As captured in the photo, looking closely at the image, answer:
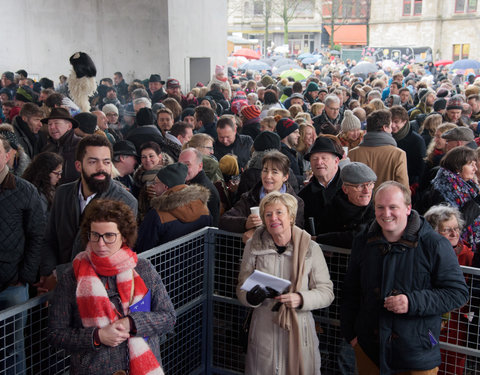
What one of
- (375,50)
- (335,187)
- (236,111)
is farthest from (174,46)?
(375,50)

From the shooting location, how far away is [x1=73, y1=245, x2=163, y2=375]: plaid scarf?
9.70 feet

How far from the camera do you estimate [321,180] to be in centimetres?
484

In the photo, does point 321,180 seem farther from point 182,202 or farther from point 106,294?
point 106,294

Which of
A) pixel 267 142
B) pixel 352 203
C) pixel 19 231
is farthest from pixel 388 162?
pixel 19 231

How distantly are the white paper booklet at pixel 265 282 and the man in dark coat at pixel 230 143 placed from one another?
3.58 meters

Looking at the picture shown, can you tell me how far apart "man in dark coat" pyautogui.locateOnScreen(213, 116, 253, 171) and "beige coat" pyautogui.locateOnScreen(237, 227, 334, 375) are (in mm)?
3382

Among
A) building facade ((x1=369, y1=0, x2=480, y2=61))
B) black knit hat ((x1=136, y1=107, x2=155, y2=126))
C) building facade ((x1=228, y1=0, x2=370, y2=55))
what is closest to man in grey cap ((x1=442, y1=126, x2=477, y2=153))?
black knit hat ((x1=136, y1=107, x2=155, y2=126))

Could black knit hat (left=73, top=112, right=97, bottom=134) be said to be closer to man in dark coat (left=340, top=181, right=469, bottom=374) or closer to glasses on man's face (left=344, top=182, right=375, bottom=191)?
glasses on man's face (left=344, top=182, right=375, bottom=191)

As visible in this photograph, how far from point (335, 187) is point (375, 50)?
46065 millimetres

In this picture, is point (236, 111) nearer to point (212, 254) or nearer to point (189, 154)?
point (189, 154)

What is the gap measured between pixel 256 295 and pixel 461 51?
53.2 metres

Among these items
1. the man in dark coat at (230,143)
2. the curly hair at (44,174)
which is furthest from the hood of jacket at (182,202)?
the man in dark coat at (230,143)

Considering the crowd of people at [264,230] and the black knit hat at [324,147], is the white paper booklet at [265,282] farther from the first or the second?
the black knit hat at [324,147]

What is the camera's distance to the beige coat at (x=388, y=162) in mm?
5844
